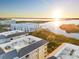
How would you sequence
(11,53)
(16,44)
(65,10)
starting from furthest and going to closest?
(65,10), (16,44), (11,53)

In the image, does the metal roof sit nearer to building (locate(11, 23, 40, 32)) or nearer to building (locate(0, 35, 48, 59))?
building (locate(0, 35, 48, 59))

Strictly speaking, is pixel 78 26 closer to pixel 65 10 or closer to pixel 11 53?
pixel 65 10

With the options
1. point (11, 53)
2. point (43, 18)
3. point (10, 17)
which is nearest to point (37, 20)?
point (43, 18)

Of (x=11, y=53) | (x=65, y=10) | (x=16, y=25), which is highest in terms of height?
(x=65, y=10)

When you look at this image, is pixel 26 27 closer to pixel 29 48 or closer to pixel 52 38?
pixel 52 38

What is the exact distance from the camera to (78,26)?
15.3ft

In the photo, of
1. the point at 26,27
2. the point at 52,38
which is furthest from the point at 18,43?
the point at 52,38

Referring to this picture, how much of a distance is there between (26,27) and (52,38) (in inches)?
38.0

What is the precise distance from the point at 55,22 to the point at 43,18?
15.8 inches

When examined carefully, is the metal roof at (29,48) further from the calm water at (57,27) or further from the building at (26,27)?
the building at (26,27)

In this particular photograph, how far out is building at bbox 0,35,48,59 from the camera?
12.3 ft

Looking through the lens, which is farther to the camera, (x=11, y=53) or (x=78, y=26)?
(x=78, y=26)

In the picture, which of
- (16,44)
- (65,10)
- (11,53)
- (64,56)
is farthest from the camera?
(65,10)

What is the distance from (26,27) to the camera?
529 centimetres
